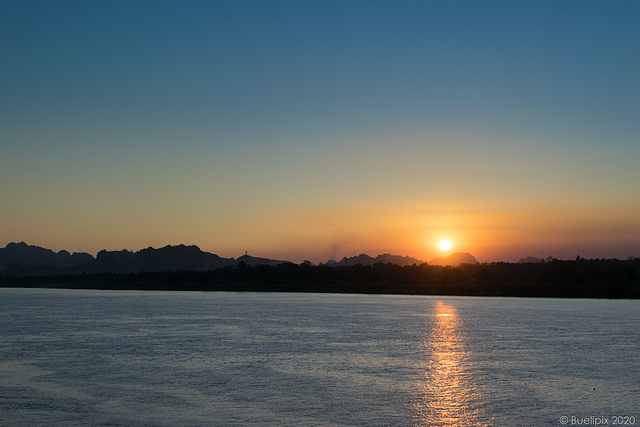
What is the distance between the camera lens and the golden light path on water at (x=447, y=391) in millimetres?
28156

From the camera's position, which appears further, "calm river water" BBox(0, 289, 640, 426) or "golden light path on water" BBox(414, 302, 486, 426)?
"calm river water" BBox(0, 289, 640, 426)

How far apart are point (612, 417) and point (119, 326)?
6193 cm

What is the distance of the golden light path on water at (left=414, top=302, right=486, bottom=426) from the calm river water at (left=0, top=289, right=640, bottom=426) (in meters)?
0.09

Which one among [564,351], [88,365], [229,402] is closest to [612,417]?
[229,402]

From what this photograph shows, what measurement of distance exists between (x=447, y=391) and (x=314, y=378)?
8.24 meters

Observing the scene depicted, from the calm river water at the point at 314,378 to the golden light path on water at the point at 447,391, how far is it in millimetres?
89

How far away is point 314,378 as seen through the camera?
3809cm

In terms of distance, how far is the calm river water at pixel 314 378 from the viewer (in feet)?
93.5

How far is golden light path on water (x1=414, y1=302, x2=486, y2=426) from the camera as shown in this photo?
28.2 meters

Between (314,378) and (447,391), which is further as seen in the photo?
(314,378)

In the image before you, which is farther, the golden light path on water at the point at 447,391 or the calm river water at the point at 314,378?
the calm river water at the point at 314,378

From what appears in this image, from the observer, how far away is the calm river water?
28.5 metres

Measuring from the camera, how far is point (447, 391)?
34750 millimetres

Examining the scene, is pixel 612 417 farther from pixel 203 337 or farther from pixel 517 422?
Result: pixel 203 337
